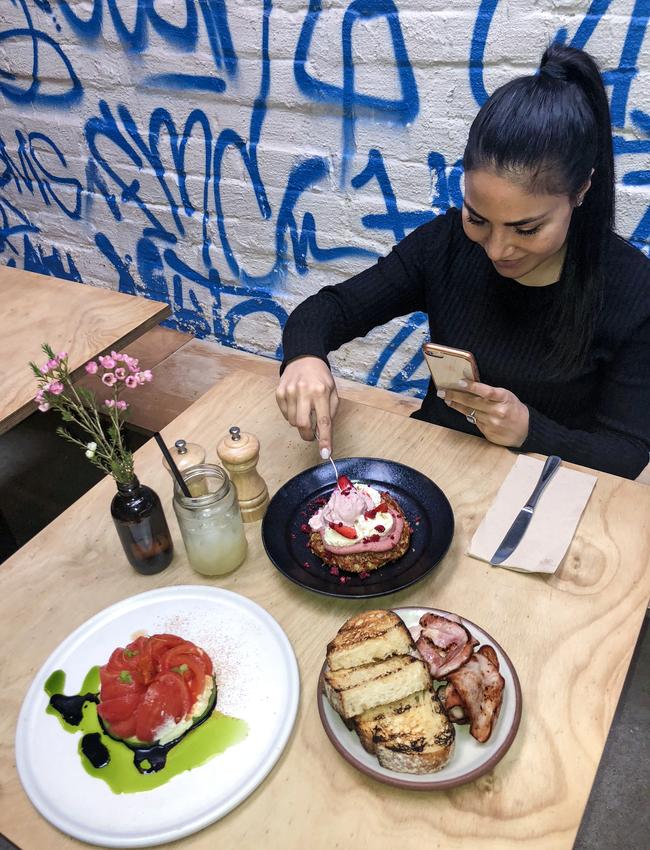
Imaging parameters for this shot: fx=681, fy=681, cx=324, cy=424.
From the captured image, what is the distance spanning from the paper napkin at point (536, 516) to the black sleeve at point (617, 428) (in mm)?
66

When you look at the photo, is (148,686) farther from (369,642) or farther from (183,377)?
(183,377)

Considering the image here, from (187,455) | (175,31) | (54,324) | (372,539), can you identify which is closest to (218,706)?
(372,539)

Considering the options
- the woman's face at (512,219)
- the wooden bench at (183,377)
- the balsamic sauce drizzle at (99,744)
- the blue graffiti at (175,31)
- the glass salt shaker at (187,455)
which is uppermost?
the blue graffiti at (175,31)

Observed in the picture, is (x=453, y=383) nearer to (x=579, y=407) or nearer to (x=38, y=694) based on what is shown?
(x=579, y=407)

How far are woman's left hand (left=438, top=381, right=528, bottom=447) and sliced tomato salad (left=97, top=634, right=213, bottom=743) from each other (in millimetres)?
602

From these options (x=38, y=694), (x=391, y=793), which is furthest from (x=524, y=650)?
(x=38, y=694)

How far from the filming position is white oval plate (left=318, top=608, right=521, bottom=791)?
2.39 feet

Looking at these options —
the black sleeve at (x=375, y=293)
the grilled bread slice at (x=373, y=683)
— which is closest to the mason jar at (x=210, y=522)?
the grilled bread slice at (x=373, y=683)

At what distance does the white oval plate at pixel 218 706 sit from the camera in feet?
2.43

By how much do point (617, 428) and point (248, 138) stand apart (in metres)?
1.54

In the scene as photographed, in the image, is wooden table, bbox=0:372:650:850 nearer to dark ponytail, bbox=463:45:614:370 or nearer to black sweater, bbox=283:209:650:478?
black sweater, bbox=283:209:650:478

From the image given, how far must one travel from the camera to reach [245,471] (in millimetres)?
1096

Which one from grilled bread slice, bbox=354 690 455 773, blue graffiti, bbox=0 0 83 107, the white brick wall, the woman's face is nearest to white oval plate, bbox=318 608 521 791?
grilled bread slice, bbox=354 690 455 773

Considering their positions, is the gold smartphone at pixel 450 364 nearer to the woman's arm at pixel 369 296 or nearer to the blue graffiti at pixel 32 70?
the woman's arm at pixel 369 296
